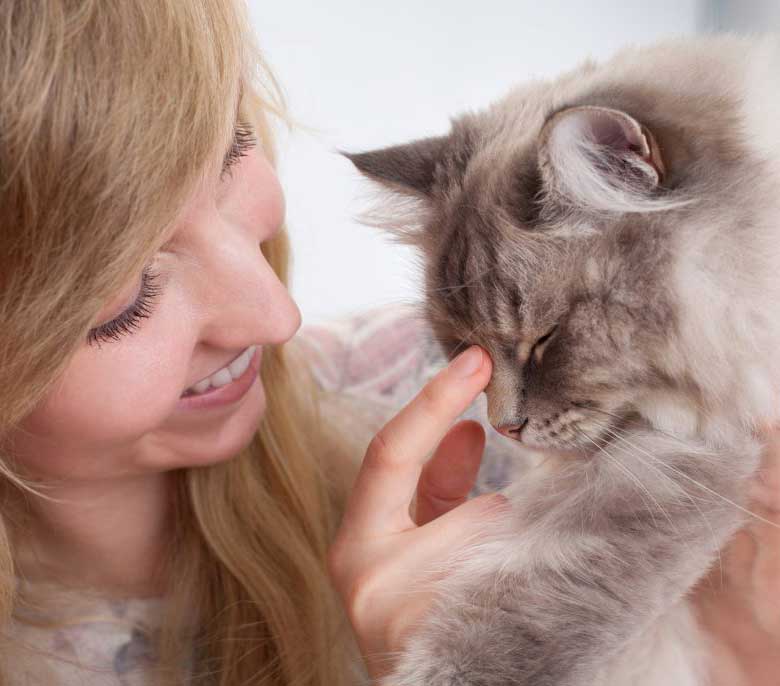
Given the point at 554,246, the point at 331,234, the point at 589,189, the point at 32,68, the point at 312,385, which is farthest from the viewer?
the point at 331,234

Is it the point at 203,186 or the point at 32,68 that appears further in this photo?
the point at 203,186

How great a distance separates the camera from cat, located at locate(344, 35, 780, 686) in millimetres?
1010

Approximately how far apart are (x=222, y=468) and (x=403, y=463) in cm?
57

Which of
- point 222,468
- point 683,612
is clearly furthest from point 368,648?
point 222,468

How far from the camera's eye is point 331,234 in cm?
249

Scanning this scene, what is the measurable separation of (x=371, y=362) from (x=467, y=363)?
81 centimetres

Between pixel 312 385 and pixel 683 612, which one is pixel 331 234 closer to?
pixel 312 385

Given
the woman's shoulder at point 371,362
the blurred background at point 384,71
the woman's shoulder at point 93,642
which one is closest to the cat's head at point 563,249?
the woman's shoulder at point 371,362

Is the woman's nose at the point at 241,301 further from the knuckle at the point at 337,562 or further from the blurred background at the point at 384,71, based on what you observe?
the blurred background at the point at 384,71

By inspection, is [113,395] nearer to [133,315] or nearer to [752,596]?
[133,315]

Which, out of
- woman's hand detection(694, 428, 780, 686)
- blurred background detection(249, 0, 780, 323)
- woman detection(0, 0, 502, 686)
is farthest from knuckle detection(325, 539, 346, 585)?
blurred background detection(249, 0, 780, 323)

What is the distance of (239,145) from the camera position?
4.14 ft

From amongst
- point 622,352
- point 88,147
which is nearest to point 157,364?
point 88,147

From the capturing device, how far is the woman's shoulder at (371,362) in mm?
1914
